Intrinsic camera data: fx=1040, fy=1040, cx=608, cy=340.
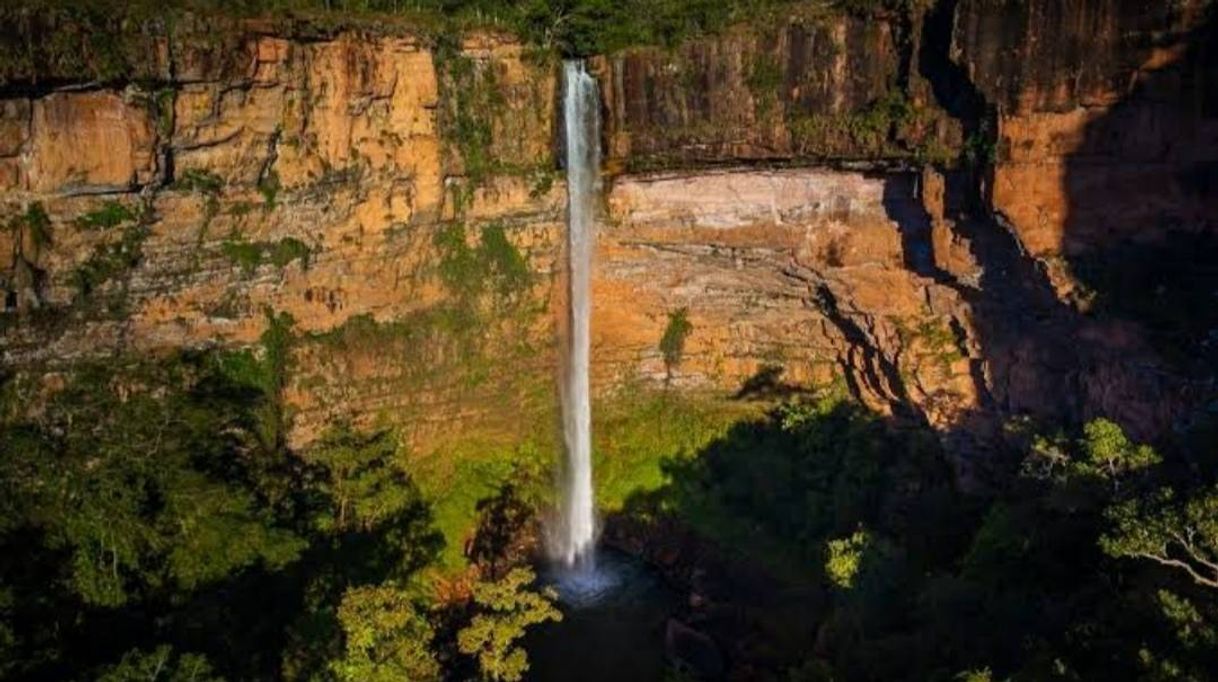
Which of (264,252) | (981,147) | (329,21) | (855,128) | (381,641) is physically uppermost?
(329,21)

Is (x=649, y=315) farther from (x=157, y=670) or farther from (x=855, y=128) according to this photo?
(x=157, y=670)

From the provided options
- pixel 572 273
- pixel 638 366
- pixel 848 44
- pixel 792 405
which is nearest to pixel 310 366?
pixel 572 273

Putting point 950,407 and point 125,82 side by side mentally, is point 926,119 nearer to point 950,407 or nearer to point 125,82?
point 950,407

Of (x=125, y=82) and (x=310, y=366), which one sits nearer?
(x=125, y=82)

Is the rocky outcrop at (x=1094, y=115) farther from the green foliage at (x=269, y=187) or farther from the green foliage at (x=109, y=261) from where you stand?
the green foliage at (x=109, y=261)

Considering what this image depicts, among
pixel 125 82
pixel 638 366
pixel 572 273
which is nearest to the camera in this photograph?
pixel 125 82

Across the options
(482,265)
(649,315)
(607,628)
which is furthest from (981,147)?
(607,628)

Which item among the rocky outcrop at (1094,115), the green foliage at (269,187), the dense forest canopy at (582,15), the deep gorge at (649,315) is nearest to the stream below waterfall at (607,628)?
the deep gorge at (649,315)
